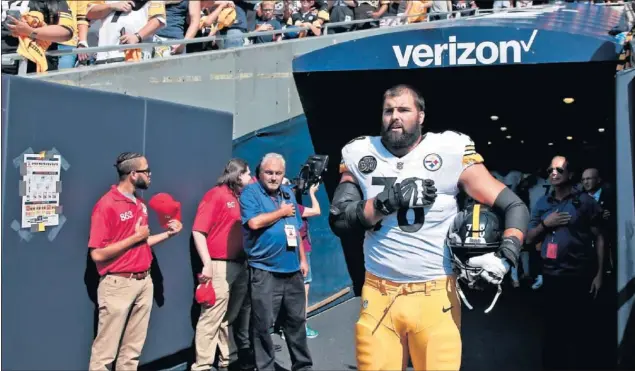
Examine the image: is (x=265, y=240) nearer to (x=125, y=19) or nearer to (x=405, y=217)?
(x=405, y=217)

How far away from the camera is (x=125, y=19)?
8688 mm

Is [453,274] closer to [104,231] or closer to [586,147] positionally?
[104,231]

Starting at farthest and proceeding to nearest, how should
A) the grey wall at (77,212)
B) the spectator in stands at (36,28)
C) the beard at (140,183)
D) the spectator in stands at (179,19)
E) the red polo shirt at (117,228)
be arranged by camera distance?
the spectator in stands at (179,19) < the spectator in stands at (36,28) < the beard at (140,183) < the red polo shirt at (117,228) < the grey wall at (77,212)

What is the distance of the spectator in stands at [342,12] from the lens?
12638mm

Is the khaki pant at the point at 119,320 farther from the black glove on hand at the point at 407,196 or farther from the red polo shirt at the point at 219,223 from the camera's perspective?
the black glove on hand at the point at 407,196

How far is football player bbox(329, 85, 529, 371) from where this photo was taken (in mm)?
4242

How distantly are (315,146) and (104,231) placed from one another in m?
4.65

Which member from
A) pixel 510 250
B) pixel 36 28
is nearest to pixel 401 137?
pixel 510 250

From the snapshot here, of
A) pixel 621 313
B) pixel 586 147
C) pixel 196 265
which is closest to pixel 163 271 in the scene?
pixel 196 265

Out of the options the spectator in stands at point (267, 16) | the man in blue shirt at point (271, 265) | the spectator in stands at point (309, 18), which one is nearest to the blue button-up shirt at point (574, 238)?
the man in blue shirt at point (271, 265)

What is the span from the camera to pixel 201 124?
7.81m

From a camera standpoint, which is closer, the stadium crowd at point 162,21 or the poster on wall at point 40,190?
the poster on wall at point 40,190

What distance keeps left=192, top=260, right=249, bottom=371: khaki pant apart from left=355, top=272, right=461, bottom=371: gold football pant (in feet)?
10.2

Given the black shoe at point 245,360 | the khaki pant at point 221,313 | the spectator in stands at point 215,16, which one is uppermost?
the spectator in stands at point 215,16
